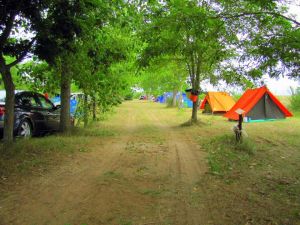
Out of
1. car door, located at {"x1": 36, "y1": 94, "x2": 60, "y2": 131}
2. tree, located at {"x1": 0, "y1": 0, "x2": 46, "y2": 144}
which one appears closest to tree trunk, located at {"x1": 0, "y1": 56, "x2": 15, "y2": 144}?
tree, located at {"x1": 0, "y1": 0, "x2": 46, "y2": 144}

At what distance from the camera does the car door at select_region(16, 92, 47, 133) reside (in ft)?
30.9

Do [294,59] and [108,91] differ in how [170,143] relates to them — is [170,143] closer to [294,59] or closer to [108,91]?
[108,91]

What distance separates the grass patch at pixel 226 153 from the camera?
23.1ft

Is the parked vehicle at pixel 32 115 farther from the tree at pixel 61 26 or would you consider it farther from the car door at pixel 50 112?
the tree at pixel 61 26

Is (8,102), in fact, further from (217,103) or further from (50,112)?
(217,103)

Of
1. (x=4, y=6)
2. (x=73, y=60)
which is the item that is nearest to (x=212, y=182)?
(x=4, y=6)

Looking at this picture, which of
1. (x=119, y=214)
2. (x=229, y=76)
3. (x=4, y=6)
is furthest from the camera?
(x=229, y=76)

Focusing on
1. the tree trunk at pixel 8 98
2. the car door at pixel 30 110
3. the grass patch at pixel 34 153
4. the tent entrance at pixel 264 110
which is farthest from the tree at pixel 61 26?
the tent entrance at pixel 264 110

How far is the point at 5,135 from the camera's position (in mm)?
7227

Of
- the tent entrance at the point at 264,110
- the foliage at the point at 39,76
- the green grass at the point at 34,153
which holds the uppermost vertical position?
the foliage at the point at 39,76

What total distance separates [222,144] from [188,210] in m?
5.63

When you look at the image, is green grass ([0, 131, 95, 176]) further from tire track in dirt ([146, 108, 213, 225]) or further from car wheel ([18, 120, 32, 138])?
tire track in dirt ([146, 108, 213, 225])

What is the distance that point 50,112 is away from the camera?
11.1 metres

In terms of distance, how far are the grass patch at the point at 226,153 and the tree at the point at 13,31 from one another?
4582mm
